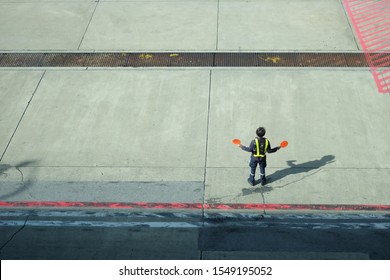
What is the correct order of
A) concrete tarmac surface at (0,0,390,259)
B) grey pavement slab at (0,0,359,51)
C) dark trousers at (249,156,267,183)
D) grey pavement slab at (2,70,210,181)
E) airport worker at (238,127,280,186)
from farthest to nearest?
grey pavement slab at (0,0,359,51) → grey pavement slab at (2,70,210,181) → dark trousers at (249,156,267,183) → airport worker at (238,127,280,186) → concrete tarmac surface at (0,0,390,259)

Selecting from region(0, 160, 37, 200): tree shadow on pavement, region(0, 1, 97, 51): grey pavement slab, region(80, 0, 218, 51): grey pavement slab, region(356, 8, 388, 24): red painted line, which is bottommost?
region(0, 160, 37, 200): tree shadow on pavement

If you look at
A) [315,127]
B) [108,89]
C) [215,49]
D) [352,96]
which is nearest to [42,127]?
[108,89]

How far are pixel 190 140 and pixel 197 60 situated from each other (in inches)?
122

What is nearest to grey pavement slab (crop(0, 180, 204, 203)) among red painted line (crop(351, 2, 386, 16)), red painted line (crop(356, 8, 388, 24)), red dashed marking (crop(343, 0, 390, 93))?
red dashed marking (crop(343, 0, 390, 93))

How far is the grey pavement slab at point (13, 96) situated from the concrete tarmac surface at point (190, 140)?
4 cm

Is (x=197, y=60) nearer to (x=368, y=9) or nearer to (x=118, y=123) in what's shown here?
(x=118, y=123)

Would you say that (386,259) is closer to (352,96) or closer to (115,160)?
(352,96)

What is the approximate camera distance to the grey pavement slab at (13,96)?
1184 centimetres

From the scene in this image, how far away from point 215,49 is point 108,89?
10.1 ft

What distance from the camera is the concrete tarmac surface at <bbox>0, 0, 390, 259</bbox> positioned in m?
9.39

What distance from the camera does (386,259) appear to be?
8.82m

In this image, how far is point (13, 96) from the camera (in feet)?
41.7

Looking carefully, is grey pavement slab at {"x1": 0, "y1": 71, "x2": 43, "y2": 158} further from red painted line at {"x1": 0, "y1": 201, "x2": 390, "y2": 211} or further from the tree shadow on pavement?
red painted line at {"x1": 0, "y1": 201, "x2": 390, "y2": 211}

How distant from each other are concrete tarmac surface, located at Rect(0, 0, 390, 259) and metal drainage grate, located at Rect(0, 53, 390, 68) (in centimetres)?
20
